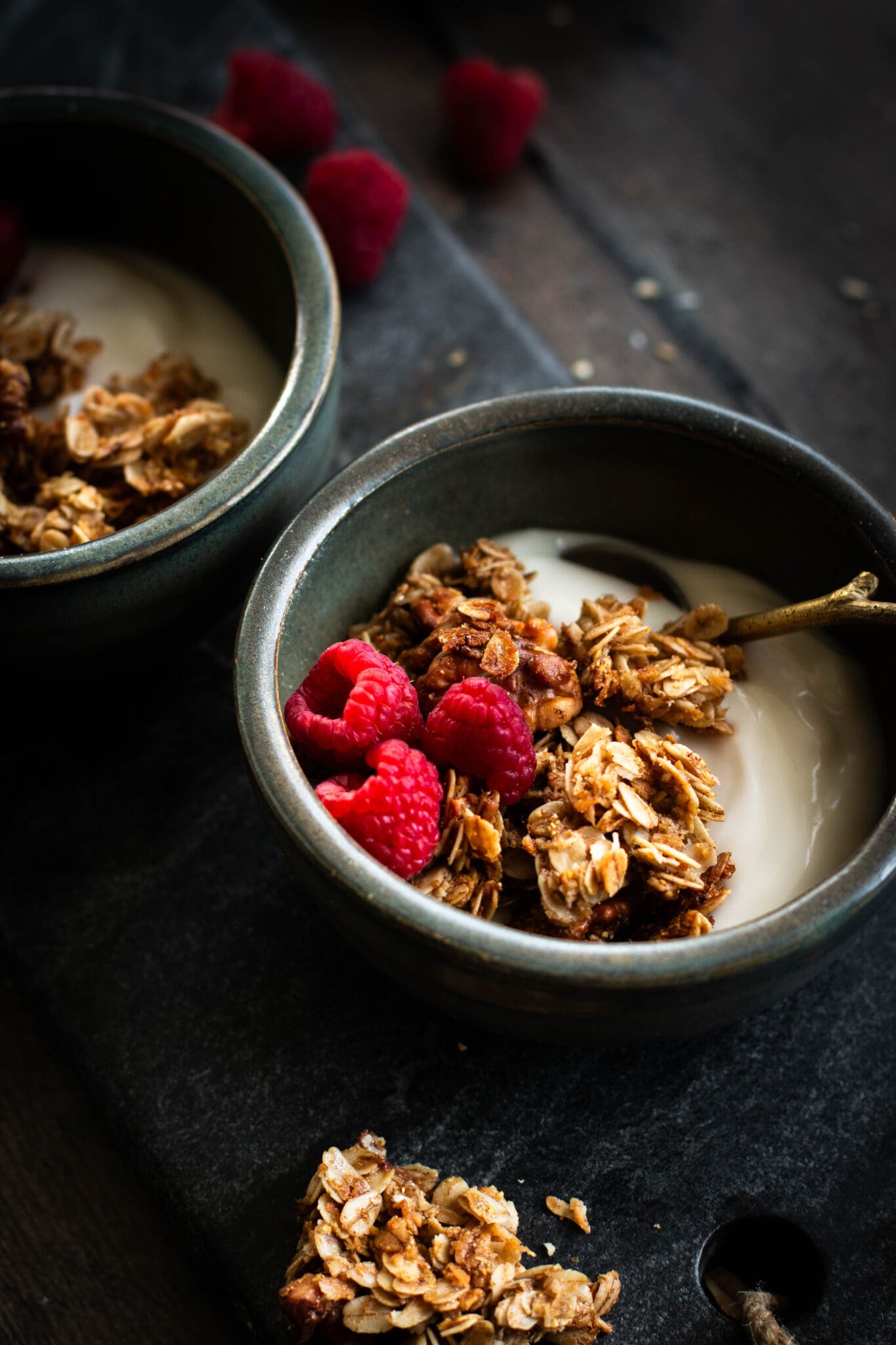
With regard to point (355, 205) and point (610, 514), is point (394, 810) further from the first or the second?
point (355, 205)

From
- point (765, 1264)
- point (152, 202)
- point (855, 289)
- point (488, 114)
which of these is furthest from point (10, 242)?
point (765, 1264)

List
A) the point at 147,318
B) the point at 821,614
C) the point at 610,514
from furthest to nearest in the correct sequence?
the point at 147,318, the point at 610,514, the point at 821,614

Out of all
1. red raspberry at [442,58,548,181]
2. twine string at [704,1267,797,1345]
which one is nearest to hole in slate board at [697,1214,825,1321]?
twine string at [704,1267,797,1345]

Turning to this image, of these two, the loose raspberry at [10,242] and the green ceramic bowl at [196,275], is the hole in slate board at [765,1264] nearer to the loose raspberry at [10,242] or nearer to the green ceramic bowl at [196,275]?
the green ceramic bowl at [196,275]

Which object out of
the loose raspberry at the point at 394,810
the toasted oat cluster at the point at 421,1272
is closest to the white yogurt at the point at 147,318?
the loose raspberry at the point at 394,810

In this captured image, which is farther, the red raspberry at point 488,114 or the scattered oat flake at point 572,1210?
the red raspberry at point 488,114

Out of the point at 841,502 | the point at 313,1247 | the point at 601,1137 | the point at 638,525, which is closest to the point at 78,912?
the point at 313,1247
